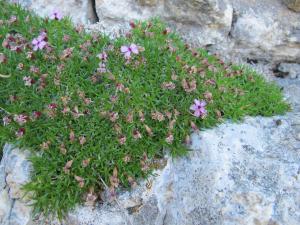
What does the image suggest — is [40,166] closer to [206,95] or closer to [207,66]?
[206,95]

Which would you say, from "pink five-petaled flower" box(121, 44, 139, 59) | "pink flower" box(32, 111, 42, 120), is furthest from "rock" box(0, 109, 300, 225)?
"pink five-petaled flower" box(121, 44, 139, 59)

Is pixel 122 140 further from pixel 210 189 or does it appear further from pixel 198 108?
pixel 210 189

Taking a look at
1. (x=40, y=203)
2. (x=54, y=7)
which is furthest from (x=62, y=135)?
(x=54, y=7)

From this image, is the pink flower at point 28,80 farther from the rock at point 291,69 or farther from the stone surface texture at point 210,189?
the rock at point 291,69

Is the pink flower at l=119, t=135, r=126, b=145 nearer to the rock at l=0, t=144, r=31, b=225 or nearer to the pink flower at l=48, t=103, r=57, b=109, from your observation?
the pink flower at l=48, t=103, r=57, b=109

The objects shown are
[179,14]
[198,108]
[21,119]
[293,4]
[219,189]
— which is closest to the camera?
[219,189]

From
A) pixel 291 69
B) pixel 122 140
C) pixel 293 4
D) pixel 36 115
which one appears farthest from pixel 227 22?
pixel 36 115

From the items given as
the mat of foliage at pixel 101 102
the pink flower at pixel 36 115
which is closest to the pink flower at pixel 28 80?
the mat of foliage at pixel 101 102
